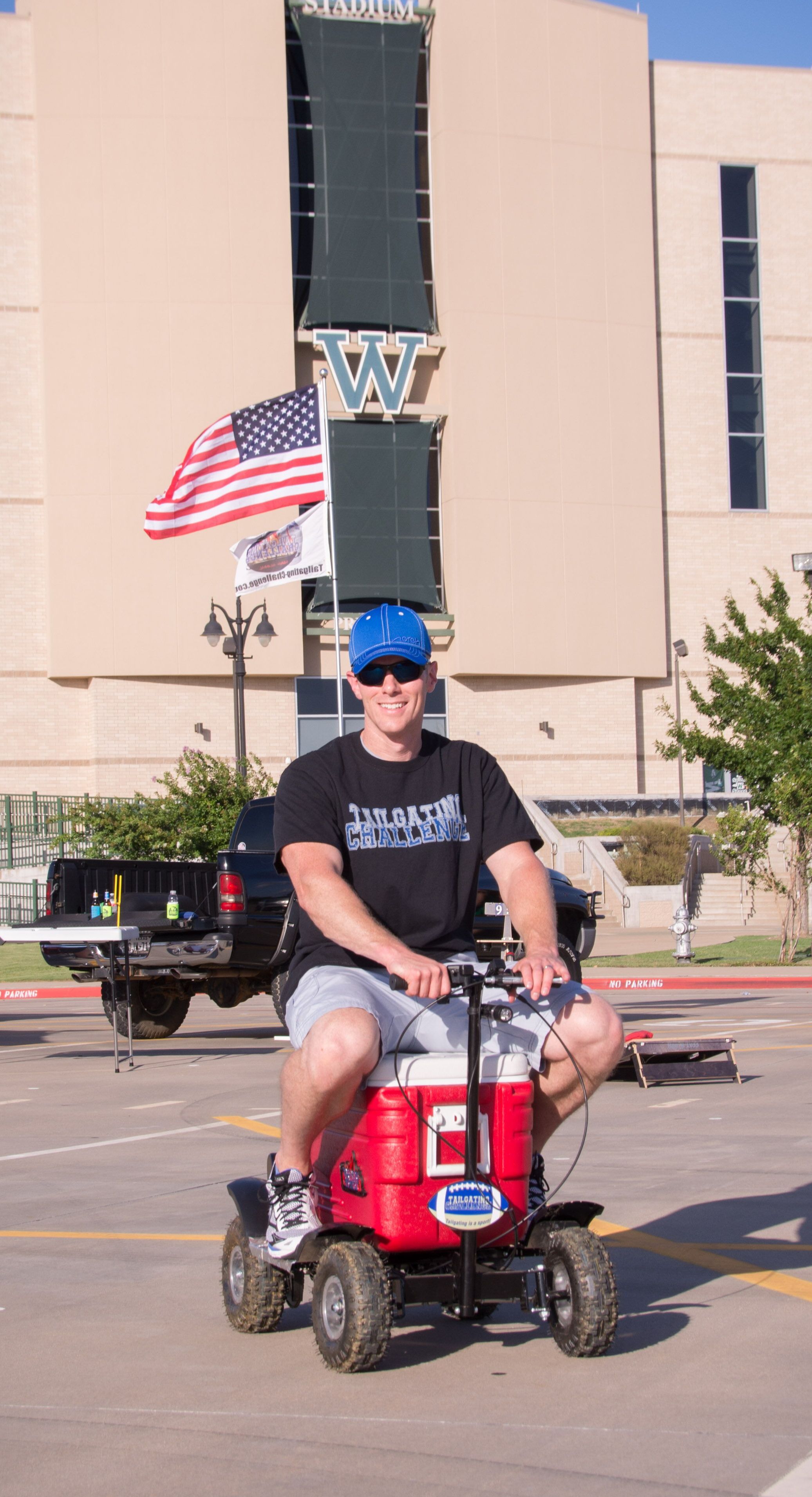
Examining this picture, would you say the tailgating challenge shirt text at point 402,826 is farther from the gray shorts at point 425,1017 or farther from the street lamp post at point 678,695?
the street lamp post at point 678,695

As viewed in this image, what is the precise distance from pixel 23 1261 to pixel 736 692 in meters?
21.3

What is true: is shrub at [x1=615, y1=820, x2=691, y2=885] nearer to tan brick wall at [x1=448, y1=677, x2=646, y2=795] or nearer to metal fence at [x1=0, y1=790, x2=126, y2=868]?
tan brick wall at [x1=448, y1=677, x2=646, y2=795]

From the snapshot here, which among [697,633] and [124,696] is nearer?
[124,696]

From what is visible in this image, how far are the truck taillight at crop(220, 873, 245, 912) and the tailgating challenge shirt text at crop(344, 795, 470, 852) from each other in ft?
30.9

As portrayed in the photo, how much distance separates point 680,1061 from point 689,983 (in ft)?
31.4

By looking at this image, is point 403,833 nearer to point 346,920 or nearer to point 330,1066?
point 346,920

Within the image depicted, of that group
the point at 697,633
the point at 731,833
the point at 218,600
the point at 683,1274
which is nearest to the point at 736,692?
the point at 731,833

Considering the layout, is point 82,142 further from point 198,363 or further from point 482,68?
point 482,68

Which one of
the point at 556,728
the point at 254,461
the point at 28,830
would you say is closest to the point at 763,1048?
the point at 254,461

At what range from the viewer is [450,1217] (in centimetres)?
412

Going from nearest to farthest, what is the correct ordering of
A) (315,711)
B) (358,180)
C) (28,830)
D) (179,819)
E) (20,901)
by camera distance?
(179,819) → (20,901) → (28,830) → (315,711) → (358,180)

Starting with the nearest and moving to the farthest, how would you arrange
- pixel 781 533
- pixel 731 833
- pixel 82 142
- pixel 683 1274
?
1. pixel 683 1274
2. pixel 731 833
3. pixel 82 142
4. pixel 781 533

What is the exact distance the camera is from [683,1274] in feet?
17.3

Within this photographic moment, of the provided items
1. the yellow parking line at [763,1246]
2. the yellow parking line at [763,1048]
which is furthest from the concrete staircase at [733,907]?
the yellow parking line at [763,1246]
